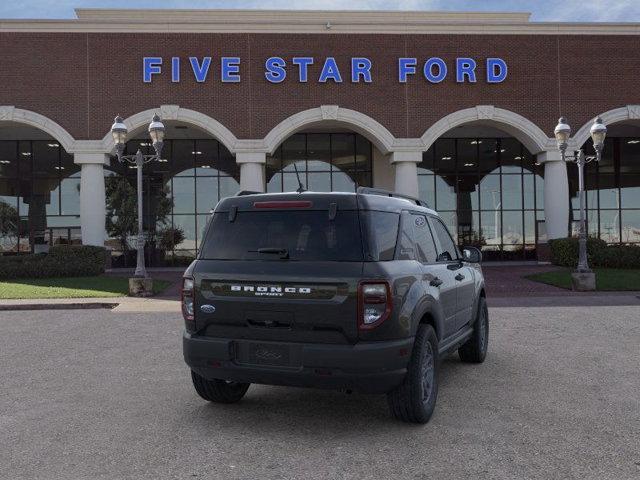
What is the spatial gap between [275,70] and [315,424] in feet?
66.4

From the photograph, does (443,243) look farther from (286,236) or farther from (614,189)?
(614,189)

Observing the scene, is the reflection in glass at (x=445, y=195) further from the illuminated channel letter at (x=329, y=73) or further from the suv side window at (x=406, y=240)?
the suv side window at (x=406, y=240)

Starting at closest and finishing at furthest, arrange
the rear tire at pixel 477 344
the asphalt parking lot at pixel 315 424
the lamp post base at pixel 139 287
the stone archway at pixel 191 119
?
the asphalt parking lot at pixel 315 424 → the rear tire at pixel 477 344 → the lamp post base at pixel 139 287 → the stone archway at pixel 191 119

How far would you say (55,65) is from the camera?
2250cm

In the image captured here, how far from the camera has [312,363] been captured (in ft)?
14.1

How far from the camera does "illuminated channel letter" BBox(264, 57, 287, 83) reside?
904 inches

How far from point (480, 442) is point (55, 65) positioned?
23416 millimetres

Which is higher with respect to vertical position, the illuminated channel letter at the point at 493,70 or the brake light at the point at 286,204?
the illuminated channel letter at the point at 493,70

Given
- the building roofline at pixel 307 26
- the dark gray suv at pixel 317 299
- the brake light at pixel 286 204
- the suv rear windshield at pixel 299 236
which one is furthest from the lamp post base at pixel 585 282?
the brake light at pixel 286 204

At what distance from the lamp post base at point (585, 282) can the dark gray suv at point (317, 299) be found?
41.9 ft

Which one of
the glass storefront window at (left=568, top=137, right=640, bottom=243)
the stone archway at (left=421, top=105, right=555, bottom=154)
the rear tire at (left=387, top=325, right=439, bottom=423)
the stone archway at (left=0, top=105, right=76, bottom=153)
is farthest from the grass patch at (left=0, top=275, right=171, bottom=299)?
the glass storefront window at (left=568, top=137, right=640, bottom=243)

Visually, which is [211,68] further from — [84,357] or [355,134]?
[84,357]

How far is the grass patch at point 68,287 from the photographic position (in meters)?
15.5

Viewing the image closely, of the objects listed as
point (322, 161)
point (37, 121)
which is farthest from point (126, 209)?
point (322, 161)
